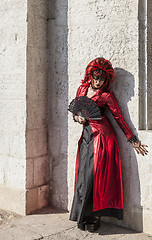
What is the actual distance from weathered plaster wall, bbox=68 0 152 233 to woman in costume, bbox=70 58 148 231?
3.8 inches

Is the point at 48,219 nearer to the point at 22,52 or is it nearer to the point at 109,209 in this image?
the point at 109,209

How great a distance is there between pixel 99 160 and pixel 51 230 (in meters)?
0.90

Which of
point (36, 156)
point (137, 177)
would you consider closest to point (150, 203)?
point (137, 177)

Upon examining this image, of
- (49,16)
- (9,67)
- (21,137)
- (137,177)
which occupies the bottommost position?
(137,177)

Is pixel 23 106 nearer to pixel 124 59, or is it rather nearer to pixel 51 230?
pixel 124 59

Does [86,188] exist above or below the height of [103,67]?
below

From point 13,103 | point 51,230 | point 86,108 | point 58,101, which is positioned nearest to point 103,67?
point 86,108

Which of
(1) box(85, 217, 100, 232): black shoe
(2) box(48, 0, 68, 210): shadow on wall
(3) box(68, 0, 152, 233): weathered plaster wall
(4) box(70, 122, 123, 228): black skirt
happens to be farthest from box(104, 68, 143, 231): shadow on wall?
(2) box(48, 0, 68, 210): shadow on wall

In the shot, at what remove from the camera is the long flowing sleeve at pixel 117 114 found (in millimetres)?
3881

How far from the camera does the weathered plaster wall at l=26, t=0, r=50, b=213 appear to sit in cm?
454

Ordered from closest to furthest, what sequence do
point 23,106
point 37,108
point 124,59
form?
point 124,59 → point 23,106 → point 37,108

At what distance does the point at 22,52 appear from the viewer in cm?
453

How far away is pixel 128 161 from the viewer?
3.97m

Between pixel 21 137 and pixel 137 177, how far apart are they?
1.46 meters
